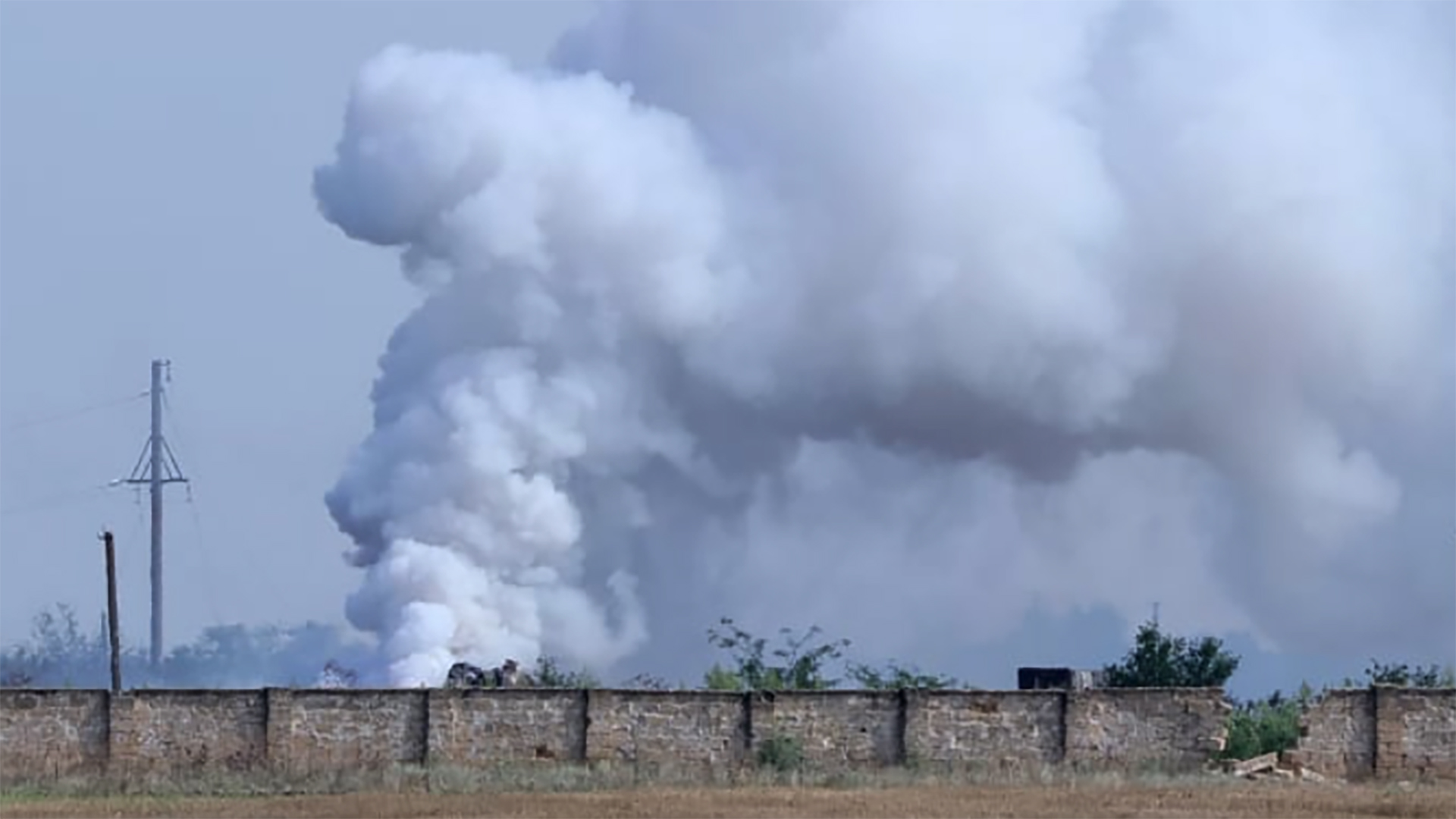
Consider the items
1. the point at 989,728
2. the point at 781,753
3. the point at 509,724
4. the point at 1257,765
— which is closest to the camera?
the point at 1257,765

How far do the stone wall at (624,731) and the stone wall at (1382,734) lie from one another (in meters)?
0.16

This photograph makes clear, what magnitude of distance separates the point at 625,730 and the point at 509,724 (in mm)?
1947

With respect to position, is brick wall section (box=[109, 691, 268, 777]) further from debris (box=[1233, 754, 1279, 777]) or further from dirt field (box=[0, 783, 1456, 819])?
debris (box=[1233, 754, 1279, 777])

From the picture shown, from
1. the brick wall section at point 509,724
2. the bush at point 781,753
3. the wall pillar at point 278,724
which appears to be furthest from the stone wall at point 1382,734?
the wall pillar at point 278,724

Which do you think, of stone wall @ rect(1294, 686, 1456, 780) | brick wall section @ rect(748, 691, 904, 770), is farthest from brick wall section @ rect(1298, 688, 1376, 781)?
brick wall section @ rect(748, 691, 904, 770)

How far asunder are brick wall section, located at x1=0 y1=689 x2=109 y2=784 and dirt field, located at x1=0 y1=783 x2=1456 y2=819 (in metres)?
5.65

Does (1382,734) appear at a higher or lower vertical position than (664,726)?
lower

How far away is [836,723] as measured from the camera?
50625 mm

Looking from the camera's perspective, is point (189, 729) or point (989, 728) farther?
point (189, 729)

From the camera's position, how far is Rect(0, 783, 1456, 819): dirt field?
39500mm

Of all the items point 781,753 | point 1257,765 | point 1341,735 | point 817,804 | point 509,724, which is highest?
point 509,724

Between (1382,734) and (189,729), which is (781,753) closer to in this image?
(1382,734)

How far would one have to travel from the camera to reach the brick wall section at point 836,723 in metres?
50.4

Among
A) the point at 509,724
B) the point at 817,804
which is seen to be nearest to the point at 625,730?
the point at 509,724
